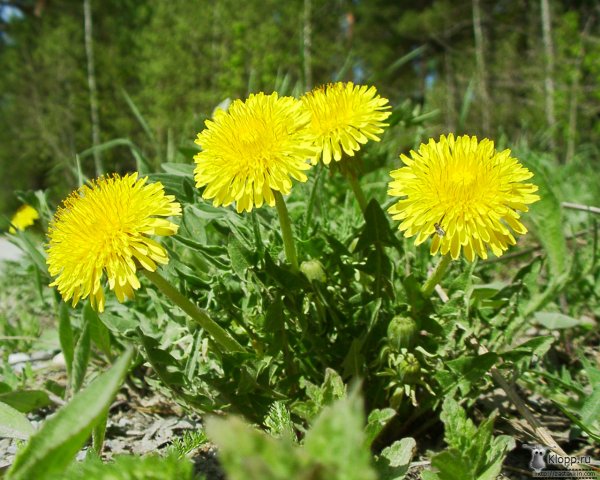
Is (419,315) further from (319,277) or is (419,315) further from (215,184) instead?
(215,184)

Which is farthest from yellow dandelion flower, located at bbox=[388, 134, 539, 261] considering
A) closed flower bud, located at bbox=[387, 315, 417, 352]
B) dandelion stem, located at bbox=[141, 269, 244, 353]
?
dandelion stem, located at bbox=[141, 269, 244, 353]

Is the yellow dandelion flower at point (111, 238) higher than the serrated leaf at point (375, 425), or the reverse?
the yellow dandelion flower at point (111, 238)

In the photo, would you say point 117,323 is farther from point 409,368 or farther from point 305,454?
point 305,454

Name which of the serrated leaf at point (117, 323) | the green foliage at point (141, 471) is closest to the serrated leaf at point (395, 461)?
the green foliage at point (141, 471)

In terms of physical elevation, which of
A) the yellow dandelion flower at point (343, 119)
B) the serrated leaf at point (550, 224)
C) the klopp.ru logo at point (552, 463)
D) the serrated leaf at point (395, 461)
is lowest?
the klopp.ru logo at point (552, 463)

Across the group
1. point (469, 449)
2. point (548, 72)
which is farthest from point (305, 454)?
point (548, 72)

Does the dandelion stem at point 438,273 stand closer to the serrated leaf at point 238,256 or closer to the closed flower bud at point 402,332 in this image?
the closed flower bud at point 402,332
